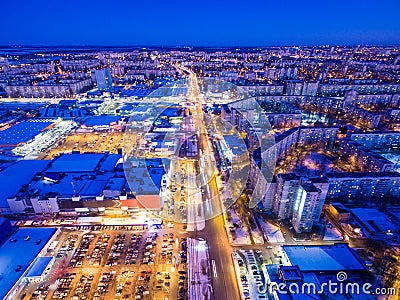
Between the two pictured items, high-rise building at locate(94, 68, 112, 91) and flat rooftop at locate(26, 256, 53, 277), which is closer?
flat rooftop at locate(26, 256, 53, 277)

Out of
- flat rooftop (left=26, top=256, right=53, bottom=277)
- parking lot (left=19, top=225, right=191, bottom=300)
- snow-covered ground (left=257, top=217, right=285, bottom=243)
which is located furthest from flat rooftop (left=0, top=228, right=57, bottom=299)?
snow-covered ground (left=257, top=217, right=285, bottom=243)

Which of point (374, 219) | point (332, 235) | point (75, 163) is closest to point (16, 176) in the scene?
point (75, 163)

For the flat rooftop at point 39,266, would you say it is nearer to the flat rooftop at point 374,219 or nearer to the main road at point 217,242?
the main road at point 217,242

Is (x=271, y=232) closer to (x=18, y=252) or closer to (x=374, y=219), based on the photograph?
(x=374, y=219)

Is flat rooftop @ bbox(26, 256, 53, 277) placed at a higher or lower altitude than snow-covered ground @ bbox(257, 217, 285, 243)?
higher

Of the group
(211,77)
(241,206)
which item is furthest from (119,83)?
(241,206)

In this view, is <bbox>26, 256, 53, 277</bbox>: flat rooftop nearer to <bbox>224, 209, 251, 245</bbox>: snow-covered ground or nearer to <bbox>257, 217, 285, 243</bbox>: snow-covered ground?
<bbox>224, 209, 251, 245</bbox>: snow-covered ground
